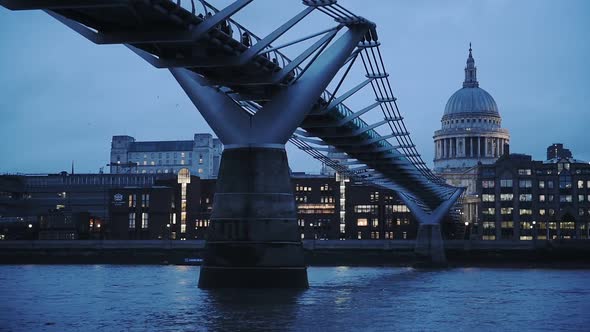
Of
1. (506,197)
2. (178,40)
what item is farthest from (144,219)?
(178,40)

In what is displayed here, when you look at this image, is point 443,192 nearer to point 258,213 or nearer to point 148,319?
point 258,213

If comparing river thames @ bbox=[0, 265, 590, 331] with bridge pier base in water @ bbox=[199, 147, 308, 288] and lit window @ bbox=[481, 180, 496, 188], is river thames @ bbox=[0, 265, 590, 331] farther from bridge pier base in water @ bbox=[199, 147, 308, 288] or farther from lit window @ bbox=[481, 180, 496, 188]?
lit window @ bbox=[481, 180, 496, 188]

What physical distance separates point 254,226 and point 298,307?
5.59 meters

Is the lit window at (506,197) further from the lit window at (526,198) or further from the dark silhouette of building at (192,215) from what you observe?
the dark silhouette of building at (192,215)

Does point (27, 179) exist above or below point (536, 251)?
above

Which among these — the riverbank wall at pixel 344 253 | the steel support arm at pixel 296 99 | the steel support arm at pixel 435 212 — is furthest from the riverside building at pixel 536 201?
the steel support arm at pixel 296 99

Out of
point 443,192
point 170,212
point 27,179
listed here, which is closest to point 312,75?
point 443,192

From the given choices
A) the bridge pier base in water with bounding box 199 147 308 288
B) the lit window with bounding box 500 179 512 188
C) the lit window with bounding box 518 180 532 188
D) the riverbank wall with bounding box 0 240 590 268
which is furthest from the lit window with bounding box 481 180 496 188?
the bridge pier base in water with bounding box 199 147 308 288

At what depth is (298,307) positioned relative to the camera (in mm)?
41281

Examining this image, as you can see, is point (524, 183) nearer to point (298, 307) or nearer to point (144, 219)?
point (144, 219)

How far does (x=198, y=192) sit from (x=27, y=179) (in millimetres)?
41566

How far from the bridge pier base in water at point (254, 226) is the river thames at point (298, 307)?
3.28 feet

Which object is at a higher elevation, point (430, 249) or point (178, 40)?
point (178, 40)

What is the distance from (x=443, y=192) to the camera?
10719 centimetres
